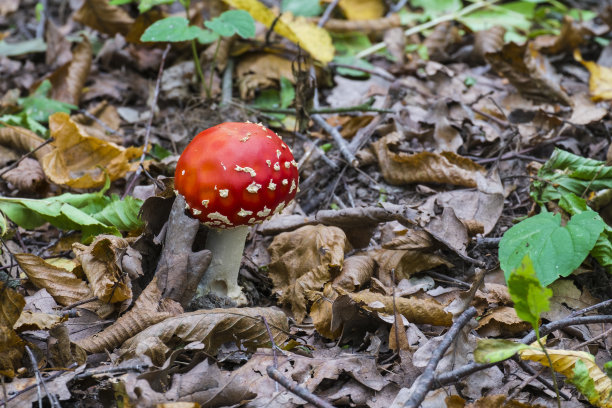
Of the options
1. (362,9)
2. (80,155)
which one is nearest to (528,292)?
(80,155)

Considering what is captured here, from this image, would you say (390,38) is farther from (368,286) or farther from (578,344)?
(578,344)

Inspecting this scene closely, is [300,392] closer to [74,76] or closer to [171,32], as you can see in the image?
[171,32]

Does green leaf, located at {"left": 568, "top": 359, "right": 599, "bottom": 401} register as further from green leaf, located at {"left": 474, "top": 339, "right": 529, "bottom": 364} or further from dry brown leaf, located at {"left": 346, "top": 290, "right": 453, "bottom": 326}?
dry brown leaf, located at {"left": 346, "top": 290, "right": 453, "bottom": 326}

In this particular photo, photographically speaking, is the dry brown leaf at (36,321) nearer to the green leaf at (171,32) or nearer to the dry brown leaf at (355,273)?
the dry brown leaf at (355,273)

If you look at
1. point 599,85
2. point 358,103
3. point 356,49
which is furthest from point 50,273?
point 599,85

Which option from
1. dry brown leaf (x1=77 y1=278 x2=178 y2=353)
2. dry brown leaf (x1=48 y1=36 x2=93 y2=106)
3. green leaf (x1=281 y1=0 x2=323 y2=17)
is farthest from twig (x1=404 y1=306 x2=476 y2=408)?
dry brown leaf (x1=48 y1=36 x2=93 y2=106)

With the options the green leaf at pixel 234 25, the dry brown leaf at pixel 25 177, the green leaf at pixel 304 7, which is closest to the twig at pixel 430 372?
the green leaf at pixel 234 25
